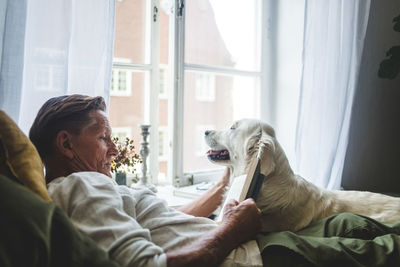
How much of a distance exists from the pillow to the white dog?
0.97 metres

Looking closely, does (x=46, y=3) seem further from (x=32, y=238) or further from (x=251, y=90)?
(x=251, y=90)

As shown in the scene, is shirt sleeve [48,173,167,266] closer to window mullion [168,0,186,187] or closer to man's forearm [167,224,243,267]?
man's forearm [167,224,243,267]

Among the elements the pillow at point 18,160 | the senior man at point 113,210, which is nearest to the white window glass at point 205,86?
the senior man at point 113,210

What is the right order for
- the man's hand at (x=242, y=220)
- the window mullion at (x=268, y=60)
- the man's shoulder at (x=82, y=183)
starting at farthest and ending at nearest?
1. the window mullion at (x=268, y=60)
2. the man's hand at (x=242, y=220)
3. the man's shoulder at (x=82, y=183)

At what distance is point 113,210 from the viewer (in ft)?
2.90

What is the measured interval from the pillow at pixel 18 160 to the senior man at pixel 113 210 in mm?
97

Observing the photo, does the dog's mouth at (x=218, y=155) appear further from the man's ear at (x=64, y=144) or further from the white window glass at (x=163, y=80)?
the man's ear at (x=64, y=144)

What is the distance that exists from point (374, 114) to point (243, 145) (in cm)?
160

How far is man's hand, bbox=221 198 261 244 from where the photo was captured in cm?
103

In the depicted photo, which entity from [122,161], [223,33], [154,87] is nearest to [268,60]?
[223,33]

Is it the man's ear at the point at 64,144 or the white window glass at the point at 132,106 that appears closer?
the man's ear at the point at 64,144

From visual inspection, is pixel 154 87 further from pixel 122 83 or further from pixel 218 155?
pixel 218 155

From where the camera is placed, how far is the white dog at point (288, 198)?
61.7 inches

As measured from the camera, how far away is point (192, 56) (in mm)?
2305
